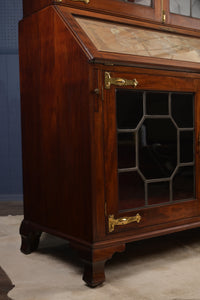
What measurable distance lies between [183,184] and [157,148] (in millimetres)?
292

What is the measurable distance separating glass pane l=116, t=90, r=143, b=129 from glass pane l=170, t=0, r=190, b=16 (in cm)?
97

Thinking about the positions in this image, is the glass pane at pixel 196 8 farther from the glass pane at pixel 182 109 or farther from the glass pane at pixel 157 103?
the glass pane at pixel 157 103

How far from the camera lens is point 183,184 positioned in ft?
8.21

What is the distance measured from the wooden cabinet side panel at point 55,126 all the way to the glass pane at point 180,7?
99 centimetres

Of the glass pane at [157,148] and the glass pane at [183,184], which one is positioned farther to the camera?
the glass pane at [183,184]

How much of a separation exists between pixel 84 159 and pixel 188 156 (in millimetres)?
738

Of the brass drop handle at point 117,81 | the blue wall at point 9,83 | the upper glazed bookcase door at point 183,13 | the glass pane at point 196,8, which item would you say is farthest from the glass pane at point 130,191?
the blue wall at point 9,83

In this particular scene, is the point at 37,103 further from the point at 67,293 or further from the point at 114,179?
the point at 67,293

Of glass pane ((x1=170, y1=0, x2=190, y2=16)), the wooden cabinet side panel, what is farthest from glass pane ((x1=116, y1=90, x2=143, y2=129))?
glass pane ((x1=170, y1=0, x2=190, y2=16))

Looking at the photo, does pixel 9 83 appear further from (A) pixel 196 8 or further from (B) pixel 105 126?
(B) pixel 105 126

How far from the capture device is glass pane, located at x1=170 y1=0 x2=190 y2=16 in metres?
2.91

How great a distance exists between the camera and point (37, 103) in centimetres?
258

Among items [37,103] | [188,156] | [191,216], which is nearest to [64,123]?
[37,103]

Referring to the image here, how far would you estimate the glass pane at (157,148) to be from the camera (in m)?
2.34
